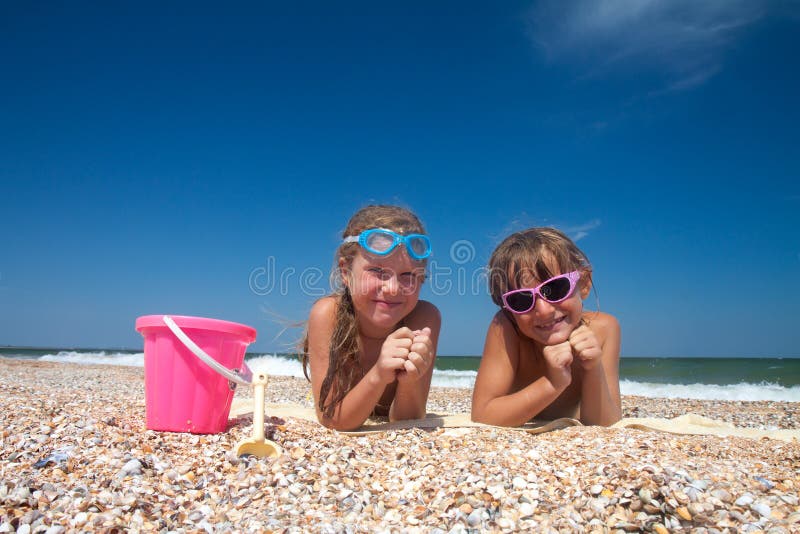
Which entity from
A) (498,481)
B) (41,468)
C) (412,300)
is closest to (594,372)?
(412,300)

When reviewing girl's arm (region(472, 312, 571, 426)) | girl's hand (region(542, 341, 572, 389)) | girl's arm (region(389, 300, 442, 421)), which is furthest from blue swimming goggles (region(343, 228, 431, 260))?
girl's hand (region(542, 341, 572, 389))

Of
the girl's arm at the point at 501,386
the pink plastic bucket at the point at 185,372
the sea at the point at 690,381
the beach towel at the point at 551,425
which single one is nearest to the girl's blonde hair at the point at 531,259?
the girl's arm at the point at 501,386

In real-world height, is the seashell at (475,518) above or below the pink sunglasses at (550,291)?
below

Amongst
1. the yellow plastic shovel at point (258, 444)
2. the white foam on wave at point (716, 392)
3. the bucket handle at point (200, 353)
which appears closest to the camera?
the yellow plastic shovel at point (258, 444)

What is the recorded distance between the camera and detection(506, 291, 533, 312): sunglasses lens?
147 inches

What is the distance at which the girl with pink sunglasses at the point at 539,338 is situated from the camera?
3588 millimetres

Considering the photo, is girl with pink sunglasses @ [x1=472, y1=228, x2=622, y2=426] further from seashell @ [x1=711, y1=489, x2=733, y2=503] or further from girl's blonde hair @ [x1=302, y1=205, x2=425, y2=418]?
seashell @ [x1=711, y1=489, x2=733, y2=503]

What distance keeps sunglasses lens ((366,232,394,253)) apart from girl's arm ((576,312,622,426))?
1.49m

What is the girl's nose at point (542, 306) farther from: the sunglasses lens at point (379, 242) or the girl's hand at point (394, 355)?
the sunglasses lens at point (379, 242)

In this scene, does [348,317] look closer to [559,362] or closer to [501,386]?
[501,386]

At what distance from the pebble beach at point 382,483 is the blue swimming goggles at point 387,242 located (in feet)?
4.39

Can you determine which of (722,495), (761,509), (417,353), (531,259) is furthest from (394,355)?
(761,509)

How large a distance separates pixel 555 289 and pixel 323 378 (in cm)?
178

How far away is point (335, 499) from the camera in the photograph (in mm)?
2180
